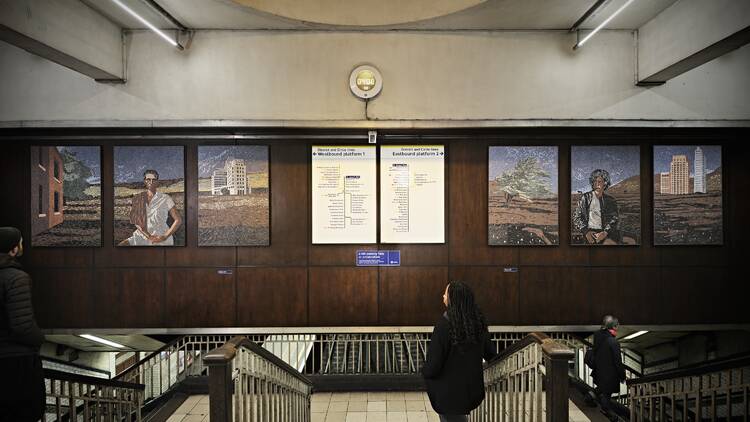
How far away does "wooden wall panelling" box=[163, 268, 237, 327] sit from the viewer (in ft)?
18.0

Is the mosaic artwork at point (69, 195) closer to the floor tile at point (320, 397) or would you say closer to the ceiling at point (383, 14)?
the ceiling at point (383, 14)

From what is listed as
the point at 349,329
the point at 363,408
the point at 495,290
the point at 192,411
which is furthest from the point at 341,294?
the point at 192,411

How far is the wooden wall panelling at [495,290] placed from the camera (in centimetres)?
550

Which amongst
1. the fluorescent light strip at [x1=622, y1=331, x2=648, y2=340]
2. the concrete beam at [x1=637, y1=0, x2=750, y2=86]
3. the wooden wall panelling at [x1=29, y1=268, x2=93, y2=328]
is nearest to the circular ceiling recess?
the concrete beam at [x1=637, y1=0, x2=750, y2=86]

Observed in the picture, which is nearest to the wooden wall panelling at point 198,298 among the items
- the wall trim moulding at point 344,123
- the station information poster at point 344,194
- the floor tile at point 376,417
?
the station information poster at point 344,194

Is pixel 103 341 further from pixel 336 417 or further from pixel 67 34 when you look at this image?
pixel 67 34

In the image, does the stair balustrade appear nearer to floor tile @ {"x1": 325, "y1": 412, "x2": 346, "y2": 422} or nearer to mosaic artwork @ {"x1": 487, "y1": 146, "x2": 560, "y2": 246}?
floor tile @ {"x1": 325, "y1": 412, "x2": 346, "y2": 422}

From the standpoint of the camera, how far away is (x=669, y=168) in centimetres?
545

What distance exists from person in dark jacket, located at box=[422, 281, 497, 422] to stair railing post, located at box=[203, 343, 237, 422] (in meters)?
1.29

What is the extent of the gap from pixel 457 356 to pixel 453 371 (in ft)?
0.38

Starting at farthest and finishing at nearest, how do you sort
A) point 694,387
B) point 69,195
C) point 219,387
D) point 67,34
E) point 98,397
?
point 69,195 < point 67,34 < point 98,397 < point 694,387 < point 219,387

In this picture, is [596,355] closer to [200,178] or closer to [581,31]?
[581,31]

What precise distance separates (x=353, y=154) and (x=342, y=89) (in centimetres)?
85

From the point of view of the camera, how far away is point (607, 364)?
466 centimetres
